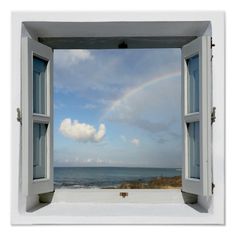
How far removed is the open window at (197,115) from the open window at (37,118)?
1.03 metres

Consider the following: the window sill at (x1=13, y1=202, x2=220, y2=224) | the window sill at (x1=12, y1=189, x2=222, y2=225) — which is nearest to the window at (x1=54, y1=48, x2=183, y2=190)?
the window sill at (x1=12, y1=189, x2=222, y2=225)

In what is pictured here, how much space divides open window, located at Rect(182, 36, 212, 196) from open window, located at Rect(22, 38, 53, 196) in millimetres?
1032

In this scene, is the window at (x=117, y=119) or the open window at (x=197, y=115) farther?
the window at (x=117, y=119)

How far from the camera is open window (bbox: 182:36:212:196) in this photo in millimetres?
3576

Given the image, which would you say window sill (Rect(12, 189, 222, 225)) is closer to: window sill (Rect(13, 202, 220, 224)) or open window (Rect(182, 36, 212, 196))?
window sill (Rect(13, 202, 220, 224))

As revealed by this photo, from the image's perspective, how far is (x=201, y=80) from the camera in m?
3.63

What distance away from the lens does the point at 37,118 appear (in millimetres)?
3879

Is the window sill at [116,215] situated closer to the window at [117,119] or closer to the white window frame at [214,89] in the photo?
the white window frame at [214,89]

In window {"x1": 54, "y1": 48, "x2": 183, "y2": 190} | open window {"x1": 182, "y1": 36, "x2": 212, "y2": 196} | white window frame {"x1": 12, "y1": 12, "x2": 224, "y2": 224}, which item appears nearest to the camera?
open window {"x1": 182, "y1": 36, "x2": 212, "y2": 196}

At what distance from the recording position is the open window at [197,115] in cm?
358

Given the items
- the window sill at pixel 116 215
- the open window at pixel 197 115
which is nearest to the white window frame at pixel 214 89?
the window sill at pixel 116 215
